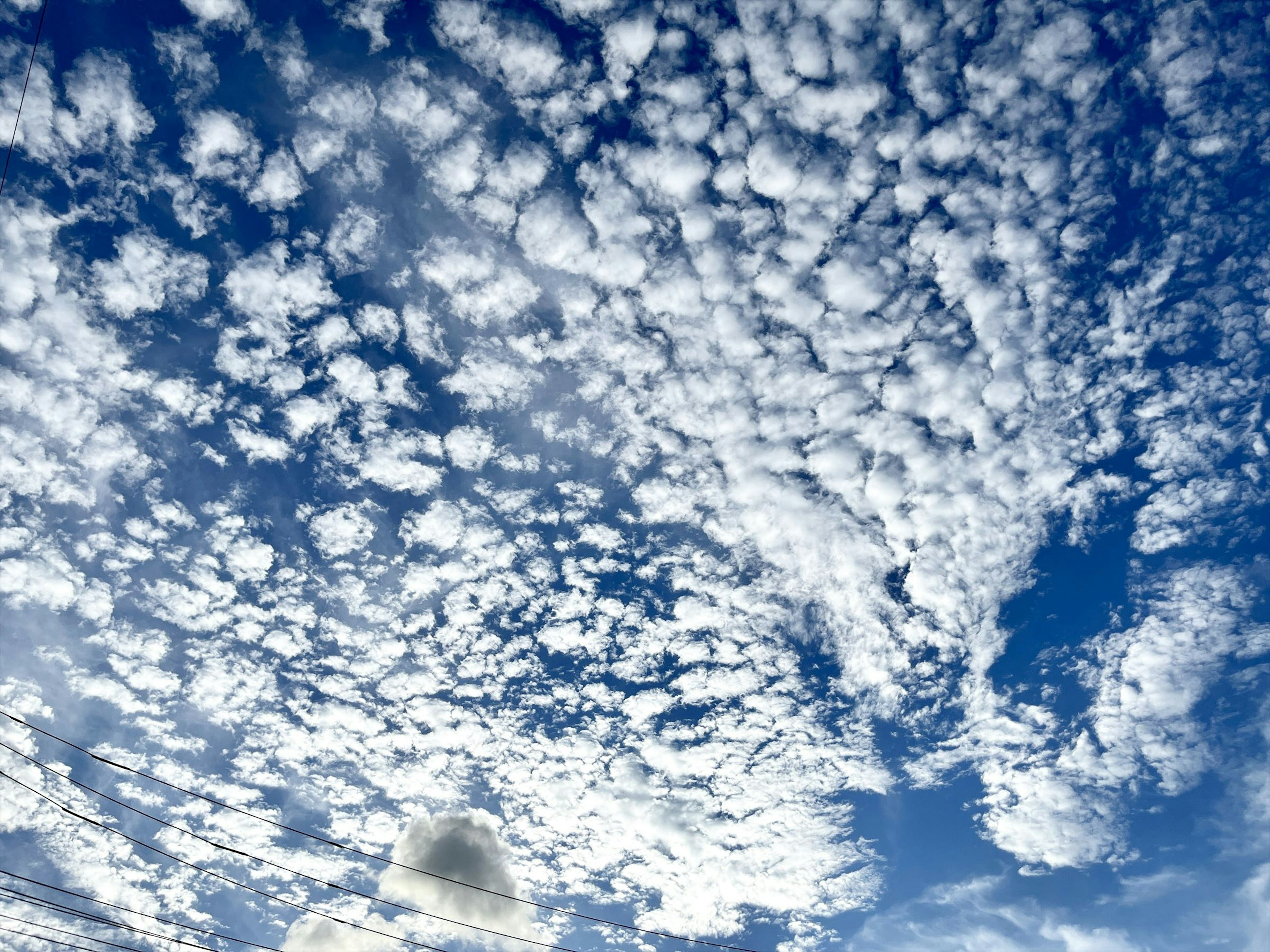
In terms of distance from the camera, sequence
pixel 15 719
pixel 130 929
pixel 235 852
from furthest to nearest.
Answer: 1. pixel 130 929
2. pixel 235 852
3. pixel 15 719

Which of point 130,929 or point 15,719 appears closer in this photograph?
point 15,719

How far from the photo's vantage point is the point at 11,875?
24422mm

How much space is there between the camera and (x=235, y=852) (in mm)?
27828

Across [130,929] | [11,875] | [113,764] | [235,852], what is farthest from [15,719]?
[130,929]

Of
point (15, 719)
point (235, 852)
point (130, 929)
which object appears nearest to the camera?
point (15, 719)

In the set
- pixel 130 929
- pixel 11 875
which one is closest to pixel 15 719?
pixel 11 875

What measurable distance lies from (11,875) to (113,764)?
4331 mm

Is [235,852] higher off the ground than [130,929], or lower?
higher

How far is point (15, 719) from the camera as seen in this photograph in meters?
24.1

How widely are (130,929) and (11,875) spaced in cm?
700

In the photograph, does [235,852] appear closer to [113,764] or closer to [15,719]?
[113,764]

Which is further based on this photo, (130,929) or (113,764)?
(130,929)

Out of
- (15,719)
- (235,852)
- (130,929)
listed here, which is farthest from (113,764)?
(130,929)

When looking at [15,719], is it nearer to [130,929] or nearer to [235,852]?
[235,852]
